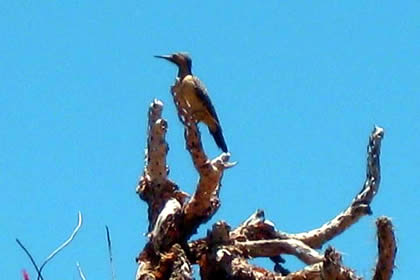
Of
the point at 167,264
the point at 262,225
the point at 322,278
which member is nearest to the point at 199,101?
the point at 262,225

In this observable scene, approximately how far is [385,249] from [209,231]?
6.74 ft

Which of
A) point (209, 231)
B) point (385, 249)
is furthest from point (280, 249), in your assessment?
point (385, 249)

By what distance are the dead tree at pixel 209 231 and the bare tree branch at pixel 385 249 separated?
38.8 inches

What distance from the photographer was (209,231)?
385 inches

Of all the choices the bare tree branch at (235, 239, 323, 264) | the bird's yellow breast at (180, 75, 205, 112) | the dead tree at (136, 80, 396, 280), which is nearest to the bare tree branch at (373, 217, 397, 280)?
the dead tree at (136, 80, 396, 280)

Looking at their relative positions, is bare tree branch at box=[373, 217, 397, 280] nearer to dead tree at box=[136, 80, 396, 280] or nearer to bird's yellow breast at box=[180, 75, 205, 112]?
dead tree at box=[136, 80, 396, 280]

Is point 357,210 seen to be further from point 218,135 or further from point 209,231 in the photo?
point 218,135

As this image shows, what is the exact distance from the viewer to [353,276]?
8328 millimetres

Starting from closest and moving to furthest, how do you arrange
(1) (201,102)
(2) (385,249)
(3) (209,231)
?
(2) (385,249)
(3) (209,231)
(1) (201,102)

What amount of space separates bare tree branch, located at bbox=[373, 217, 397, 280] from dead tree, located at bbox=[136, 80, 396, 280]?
0.99 m

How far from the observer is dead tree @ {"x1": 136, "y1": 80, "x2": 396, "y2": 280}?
9.51 metres

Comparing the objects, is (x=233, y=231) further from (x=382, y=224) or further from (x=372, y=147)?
(x=382, y=224)

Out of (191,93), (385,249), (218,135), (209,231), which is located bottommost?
(385,249)

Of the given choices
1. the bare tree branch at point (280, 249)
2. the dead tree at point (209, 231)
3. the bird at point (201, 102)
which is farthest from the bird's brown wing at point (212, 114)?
the bare tree branch at point (280, 249)
